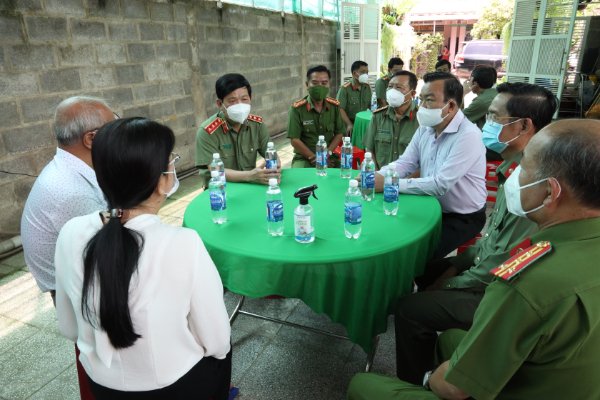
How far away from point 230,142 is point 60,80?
187 cm

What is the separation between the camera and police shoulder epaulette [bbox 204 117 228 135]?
116 inches

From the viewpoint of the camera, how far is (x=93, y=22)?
3.85 meters

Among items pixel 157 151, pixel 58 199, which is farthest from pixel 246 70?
pixel 157 151

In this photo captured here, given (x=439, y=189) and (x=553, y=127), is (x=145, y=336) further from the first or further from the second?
(x=439, y=189)

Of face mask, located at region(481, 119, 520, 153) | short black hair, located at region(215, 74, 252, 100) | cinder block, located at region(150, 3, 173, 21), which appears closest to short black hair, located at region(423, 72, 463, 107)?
face mask, located at region(481, 119, 520, 153)

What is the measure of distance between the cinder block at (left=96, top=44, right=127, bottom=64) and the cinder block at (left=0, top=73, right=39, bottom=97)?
0.77 metres

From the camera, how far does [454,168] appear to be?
2396 millimetres

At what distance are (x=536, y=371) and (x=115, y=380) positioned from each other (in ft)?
3.83

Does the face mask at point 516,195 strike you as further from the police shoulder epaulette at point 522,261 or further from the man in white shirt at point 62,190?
the man in white shirt at point 62,190

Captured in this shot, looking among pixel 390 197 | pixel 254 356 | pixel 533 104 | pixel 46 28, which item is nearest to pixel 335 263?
pixel 390 197

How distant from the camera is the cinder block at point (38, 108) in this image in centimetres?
334

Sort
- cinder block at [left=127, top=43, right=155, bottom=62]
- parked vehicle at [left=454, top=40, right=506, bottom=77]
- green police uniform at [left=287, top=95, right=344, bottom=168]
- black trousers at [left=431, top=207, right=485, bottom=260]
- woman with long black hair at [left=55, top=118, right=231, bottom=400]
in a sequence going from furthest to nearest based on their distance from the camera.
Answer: parked vehicle at [left=454, top=40, right=506, bottom=77] → cinder block at [left=127, top=43, right=155, bottom=62] → green police uniform at [left=287, top=95, right=344, bottom=168] → black trousers at [left=431, top=207, right=485, bottom=260] → woman with long black hair at [left=55, top=118, right=231, bottom=400]

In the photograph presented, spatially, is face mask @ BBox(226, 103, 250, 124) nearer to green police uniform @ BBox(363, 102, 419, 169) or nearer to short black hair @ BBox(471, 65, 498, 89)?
green police uniform @ BBox(363, 102, 419, 169)

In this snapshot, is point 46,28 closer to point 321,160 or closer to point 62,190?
point 62,190
